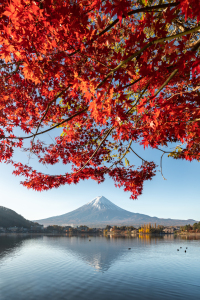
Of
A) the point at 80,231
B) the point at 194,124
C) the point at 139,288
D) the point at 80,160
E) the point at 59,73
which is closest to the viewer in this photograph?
the point at 59,73

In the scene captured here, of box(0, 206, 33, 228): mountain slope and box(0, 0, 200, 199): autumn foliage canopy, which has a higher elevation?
box(0, 0, 200, 199): autumn foliage canopy

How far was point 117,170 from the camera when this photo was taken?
8797 millimetres

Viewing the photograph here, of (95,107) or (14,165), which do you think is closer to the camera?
(95,107)

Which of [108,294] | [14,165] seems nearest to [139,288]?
[108,294]

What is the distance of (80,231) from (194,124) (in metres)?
168

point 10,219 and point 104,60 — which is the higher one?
point 104,60

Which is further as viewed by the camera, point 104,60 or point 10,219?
point 10,219

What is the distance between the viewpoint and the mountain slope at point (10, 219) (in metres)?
126

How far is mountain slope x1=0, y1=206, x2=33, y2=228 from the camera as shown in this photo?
126 metres

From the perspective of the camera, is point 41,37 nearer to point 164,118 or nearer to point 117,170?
point 164,118

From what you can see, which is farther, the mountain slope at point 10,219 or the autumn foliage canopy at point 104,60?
the mountain slope at point 10,219

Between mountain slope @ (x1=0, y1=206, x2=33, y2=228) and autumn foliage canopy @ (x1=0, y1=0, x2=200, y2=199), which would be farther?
mountain slope @ (x1=0, y1=206, x2=33, y2=228)

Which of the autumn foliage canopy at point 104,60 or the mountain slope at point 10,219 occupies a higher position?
the autumn foliage canopy at point 104,60

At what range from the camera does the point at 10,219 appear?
12962cm
